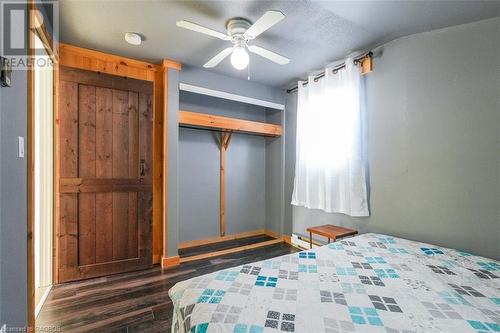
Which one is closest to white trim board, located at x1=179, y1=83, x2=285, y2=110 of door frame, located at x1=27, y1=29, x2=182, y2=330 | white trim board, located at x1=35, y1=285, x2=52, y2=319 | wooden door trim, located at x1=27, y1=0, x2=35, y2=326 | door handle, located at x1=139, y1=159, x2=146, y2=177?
door frame, located at x1=27, y1=29, x2=182, y2=330

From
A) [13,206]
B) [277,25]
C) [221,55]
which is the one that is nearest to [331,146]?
[277,25]

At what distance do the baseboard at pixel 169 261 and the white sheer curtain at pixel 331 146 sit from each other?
1.74 metres

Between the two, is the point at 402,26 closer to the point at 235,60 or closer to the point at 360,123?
the point at 360,123

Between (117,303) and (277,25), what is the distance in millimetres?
2813

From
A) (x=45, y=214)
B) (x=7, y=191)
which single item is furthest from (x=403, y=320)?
(x=45, y=214)

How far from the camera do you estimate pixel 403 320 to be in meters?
0.96

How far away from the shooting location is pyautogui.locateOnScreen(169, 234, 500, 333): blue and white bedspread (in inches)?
36.7

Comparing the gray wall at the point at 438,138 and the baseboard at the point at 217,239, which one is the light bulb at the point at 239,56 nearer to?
the gray wall at the point at 438,138

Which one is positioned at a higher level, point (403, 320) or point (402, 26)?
point (402, 26)

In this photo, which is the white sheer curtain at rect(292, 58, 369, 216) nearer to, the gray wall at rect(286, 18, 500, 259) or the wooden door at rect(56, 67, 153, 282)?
the gray wall at rect(286, 18, 500, 259)

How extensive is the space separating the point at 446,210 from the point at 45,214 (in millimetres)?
3670

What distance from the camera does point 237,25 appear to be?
194 centimetres

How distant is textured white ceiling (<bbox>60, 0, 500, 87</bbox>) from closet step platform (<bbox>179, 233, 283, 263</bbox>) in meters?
2.50

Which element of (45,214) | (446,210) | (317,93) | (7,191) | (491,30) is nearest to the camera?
(7,191)
